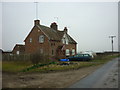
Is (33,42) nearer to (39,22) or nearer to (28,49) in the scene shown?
(28,49)

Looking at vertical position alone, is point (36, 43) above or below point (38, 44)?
above

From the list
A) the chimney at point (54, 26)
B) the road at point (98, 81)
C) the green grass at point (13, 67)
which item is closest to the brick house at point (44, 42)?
the chimney at point (54, 26)

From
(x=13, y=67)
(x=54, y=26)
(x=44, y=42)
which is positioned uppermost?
(x=54, y=26)

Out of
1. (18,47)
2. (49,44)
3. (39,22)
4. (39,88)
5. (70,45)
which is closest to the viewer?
(39,88)

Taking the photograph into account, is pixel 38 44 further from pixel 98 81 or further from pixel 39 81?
pixel 98 81

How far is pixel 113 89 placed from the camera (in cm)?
950

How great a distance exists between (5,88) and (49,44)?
28.4m

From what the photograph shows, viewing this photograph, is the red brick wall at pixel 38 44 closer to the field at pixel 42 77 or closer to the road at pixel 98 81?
the field at pixel 42 77

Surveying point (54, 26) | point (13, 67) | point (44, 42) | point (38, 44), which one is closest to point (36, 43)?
point (38, 44)

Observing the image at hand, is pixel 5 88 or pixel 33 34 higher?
pixel 33 34

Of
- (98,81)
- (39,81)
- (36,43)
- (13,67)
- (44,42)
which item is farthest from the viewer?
(36,43)

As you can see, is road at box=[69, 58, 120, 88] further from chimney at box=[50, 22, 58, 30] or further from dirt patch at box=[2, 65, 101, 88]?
chimney at box=[50, 22, 58, 30]

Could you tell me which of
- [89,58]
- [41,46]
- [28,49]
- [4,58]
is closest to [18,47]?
[28,49]

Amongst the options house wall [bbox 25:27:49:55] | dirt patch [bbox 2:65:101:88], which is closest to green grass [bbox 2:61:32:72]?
dirt patch [bbox 2:65:101:88]
